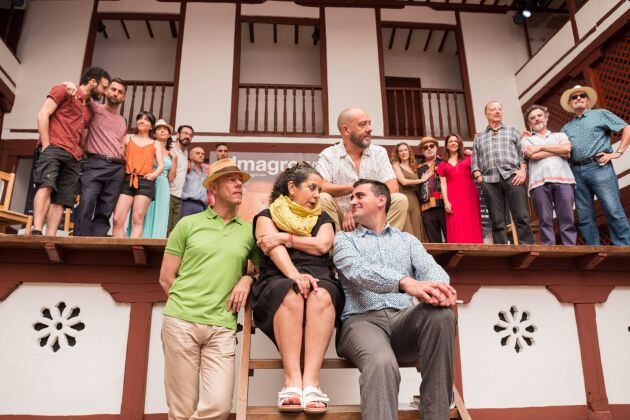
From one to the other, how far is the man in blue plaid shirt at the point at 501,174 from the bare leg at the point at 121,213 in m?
2.89

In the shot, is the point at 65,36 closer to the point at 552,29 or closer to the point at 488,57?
the point at 488,57

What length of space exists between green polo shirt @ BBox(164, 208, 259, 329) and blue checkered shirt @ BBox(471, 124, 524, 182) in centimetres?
255

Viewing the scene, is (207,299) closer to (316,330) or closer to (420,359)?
(316,330)

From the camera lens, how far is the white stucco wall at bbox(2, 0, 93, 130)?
734cm

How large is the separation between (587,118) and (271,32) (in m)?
6.87

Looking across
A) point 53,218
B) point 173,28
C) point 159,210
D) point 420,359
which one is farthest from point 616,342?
point 173,28

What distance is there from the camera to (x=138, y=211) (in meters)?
3.88

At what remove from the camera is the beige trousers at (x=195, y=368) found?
2064 millimetres

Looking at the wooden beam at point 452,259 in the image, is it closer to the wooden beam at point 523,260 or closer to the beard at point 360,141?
the wooden beam at point 523,260

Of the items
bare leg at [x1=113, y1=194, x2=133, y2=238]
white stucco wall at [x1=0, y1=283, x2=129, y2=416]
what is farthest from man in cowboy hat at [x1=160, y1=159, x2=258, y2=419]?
bare leg at [x1=113, y1=194, x2=133, y2=238]

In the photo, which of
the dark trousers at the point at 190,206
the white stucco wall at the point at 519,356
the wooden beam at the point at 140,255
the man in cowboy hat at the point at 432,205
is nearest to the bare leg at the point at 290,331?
the wooden beam at the point at 140,255

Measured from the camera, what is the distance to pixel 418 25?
8.63 m

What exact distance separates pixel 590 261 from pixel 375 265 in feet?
6.10

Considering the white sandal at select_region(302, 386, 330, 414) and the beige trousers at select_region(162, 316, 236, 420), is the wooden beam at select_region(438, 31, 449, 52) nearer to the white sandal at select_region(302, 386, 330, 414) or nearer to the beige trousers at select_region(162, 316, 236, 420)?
the beige trousers at select_region(162, 316, 236, 420)
